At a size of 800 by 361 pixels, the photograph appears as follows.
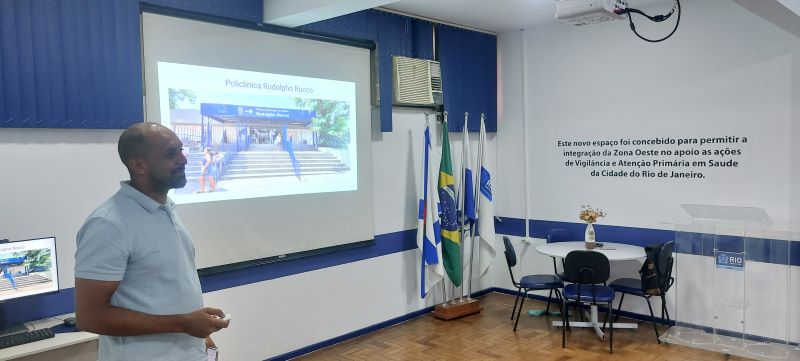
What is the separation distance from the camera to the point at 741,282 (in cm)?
442

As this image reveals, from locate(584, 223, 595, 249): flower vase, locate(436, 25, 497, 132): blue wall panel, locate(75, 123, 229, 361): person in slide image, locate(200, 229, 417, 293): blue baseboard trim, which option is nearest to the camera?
locate(75, 123, 229, 361): person in slide image

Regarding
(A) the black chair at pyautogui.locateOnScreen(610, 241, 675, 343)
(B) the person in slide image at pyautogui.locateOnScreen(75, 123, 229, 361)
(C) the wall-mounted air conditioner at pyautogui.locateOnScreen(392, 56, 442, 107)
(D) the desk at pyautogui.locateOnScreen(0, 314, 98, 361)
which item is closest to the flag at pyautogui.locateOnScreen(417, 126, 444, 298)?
(C) the wall-mounted air conditioner at pyautogui.locateOnScreen(392, 56, 442, 107)

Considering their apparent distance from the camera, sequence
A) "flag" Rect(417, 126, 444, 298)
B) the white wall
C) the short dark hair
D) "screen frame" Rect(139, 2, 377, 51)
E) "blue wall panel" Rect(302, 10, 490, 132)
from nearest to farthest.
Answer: the short dark hair
"screen frame" Rect(139, 2, 377, 51)
the white wall
"blue wall panel" Rect(302, 10, 490, 132)
"flag" Rect(417, 126, 444, 298)

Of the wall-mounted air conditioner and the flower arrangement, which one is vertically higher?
the wall-mounted air conditioner

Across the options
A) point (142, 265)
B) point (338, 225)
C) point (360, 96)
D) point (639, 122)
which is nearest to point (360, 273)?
point (338, 225)

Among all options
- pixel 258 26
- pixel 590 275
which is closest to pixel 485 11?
pixel 258 26

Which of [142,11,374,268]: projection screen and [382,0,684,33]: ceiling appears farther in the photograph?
[382,0,684,33]: ceiling

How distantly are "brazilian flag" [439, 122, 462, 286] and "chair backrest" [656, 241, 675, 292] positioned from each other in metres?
1.79

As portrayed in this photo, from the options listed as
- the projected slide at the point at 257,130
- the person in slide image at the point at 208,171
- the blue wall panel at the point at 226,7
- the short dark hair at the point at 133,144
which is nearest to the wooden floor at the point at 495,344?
the projected slide at the point at 257,130

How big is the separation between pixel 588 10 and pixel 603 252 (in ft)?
7.49

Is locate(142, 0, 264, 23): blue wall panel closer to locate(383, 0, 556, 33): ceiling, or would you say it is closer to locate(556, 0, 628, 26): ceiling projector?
locate(383, 0, 556, 33): ceiling

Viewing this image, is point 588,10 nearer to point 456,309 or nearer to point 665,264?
point 665,264

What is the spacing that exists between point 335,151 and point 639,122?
113 inches

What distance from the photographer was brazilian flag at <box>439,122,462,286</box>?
17.7ft
